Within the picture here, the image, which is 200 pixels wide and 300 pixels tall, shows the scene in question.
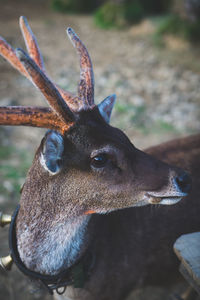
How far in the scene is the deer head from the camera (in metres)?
2.08

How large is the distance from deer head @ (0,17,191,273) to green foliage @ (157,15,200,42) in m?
7.83

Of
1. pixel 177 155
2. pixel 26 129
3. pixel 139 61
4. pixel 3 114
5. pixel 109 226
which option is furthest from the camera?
pixel 139 61

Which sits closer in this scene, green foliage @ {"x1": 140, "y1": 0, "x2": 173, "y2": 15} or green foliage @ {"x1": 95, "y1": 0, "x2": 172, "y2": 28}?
green foliage @ {"x1": 95, "y1": 0, "x2": 172, "y2": 28}

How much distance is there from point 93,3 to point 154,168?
12.5 metres

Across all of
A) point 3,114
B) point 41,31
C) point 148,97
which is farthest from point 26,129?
point 41,31

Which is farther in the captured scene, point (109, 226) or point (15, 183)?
point (15, 183)

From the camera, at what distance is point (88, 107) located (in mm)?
2271

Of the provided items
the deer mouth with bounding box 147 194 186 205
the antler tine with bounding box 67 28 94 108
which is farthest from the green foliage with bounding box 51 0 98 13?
the deer mouth with bounding box 147 194 186 205

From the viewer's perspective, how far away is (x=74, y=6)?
41.4 ft

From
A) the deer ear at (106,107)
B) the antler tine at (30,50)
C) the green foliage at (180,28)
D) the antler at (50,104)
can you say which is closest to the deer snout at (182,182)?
the deer ear at (106,107)

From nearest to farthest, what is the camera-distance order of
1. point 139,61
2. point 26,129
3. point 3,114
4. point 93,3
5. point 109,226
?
point 3,114
point 109,226
point 26,129
point 139,61
point 93,3

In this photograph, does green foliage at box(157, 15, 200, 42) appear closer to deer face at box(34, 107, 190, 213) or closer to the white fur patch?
deer face at box(34, 107, 190, 213)

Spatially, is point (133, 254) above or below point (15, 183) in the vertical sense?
above

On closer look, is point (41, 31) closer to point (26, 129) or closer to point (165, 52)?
point (165, 52)
